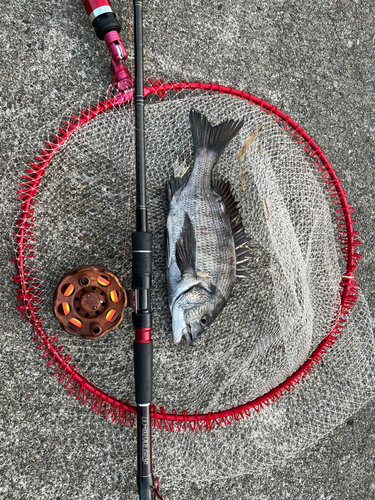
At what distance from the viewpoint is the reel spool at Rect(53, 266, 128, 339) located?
1.69 m

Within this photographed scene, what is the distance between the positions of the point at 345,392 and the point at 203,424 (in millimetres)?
802

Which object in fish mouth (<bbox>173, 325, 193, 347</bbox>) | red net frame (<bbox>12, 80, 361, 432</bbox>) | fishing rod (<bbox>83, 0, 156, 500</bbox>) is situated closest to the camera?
fishing rod (<bbox>83, 0, 156, 500</bbox>)

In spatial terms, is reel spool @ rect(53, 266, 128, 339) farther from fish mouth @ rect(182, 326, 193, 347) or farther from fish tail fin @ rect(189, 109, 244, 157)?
fish tail fin @ rect(189, 109, 244, 157)

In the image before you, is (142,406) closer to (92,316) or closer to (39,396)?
(92,316)

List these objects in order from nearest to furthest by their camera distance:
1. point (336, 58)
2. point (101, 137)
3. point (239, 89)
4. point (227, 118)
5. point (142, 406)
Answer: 1. point (142, 406)
2. point (101, 137)
3. point (227, 118)
4. point (239, 89)
5. point (336, 58)

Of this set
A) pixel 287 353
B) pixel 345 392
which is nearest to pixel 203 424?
pixel 287 353

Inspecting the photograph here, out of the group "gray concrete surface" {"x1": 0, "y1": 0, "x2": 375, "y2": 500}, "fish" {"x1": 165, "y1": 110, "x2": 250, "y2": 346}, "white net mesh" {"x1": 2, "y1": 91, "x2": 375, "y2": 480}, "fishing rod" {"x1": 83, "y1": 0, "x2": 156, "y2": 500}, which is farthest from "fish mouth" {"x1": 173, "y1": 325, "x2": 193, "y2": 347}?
"gray concrete surface" {"x1": 0, "y1": 0, "x2": 375, "y2": 500}

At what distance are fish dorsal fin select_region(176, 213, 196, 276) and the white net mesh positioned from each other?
0.53 ft

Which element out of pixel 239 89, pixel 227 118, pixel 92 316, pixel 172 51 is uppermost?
pixel 172 51

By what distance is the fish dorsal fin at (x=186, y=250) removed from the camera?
185 centimetres

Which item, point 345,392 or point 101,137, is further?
point 345,392

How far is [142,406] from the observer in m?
1.71

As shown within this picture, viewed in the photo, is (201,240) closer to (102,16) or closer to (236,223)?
(236,223)

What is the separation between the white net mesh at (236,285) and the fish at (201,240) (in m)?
0.09
